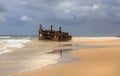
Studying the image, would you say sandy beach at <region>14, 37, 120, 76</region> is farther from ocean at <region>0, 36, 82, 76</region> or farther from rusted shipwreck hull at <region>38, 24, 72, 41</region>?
rusted shipwreck hull at <region>38, 24, 72, 41</region>

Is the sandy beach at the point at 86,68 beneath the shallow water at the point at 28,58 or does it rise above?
above

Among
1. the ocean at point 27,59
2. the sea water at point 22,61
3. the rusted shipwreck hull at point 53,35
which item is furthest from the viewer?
the rusted shipwreck hull at point 53,35

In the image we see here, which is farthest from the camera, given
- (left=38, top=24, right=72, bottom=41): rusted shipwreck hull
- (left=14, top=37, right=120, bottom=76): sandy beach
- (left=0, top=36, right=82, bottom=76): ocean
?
(left=38, top=24, right=72, bottom=41): rusted shipwreck hull

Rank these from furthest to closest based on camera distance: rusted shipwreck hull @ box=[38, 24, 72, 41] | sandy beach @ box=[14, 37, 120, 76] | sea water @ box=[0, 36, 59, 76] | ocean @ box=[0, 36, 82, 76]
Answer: rusted shipwreck hull @ box=[38, 24, 72, 41] < ocean @ box=[0, 36, 82, 76] < sea water @ box=[0, 36, 59, 76] < sandy beach @ box=[14, 37, 120, 76]

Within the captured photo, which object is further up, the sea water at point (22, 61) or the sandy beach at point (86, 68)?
the sandy beach at point (86, 68)

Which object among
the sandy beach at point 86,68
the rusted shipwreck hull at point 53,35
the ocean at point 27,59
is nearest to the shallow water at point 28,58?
the ocean at point 27,59

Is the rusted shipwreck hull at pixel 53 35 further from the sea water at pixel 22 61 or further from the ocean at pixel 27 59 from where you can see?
the sea water at pixel 22 61

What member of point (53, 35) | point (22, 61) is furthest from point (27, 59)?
point (53, 35)

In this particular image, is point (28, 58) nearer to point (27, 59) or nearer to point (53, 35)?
point (27, 59)

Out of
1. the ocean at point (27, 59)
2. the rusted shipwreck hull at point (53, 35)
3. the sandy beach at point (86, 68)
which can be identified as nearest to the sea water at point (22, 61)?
the ocean at point (27, 59)

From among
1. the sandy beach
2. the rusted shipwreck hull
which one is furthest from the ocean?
the rusted shipwreck hull

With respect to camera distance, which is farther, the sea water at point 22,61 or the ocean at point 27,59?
the ocean at point 27,59

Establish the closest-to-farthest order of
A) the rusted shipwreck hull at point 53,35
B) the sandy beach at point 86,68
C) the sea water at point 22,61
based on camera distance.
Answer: the sandy beach at point 86,68 < the sea water at point 22,61 < the rusted shipwreck hull at point 53,35

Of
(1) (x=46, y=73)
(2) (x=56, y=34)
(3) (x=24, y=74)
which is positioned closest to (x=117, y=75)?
(1) (x=46, y=73)
